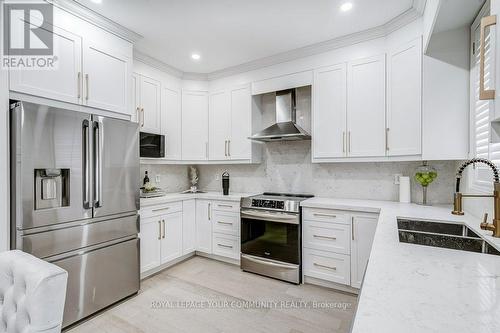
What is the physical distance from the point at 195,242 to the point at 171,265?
1.45 feet

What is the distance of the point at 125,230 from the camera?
95.0 inches

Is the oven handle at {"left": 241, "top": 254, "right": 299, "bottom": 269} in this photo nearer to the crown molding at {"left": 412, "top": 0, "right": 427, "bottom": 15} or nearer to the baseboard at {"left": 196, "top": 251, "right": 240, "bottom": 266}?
the baseboard at {"left": 196, "top": 251, "right": 240, "bottom": 266}

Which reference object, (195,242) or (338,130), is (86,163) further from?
(338,130)

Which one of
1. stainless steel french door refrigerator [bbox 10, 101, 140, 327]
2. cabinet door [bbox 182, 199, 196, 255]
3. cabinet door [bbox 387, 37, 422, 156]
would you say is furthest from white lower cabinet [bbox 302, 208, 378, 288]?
stainless steel french door refrigerator [bbox 10, 101, 140, 327]

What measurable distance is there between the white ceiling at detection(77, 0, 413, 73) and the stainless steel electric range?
1.84 meters

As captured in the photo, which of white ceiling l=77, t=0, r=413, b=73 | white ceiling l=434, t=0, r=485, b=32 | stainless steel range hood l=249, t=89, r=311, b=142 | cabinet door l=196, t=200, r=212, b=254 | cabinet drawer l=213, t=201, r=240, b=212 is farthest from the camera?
cabinet door l=196, t=200, r=212, b=254

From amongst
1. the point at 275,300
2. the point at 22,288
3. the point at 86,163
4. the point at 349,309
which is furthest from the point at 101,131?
the point at 349,309

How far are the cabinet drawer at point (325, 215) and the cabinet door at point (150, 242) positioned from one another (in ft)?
5.75

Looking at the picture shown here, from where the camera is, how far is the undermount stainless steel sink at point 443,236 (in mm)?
1246

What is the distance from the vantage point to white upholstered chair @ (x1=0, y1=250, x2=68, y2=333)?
31.4 inches

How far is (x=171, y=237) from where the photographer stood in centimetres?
315

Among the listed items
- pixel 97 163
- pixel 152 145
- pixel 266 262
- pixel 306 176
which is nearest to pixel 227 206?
pixel 266 262

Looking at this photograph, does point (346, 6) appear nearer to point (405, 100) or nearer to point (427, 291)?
point (405, 100)

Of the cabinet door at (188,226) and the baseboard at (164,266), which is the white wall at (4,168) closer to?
the baseboard at (164,266)
